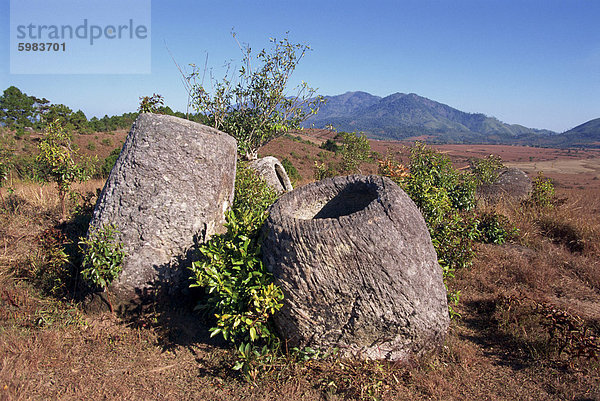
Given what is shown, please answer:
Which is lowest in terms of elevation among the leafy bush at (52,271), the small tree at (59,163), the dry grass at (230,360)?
the dry grass at (230,360)

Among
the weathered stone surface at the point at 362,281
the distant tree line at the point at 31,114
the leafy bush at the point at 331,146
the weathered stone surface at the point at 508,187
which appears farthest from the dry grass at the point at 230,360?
the leafy bush at the point at 331,146

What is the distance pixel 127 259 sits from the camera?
4.64m

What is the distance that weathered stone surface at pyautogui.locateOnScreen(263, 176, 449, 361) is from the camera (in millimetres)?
3600

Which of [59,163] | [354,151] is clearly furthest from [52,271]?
[354,151]

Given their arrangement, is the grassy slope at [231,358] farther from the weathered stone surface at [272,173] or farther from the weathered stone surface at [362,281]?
the weathered stone surface at [272,173]

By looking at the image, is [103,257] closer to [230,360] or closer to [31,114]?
[230,360]

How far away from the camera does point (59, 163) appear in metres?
6.36

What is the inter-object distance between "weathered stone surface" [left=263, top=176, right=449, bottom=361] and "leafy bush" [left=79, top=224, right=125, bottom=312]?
208cm

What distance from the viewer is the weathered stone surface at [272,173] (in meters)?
8.73

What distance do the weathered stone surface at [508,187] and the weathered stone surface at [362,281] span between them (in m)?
8.92

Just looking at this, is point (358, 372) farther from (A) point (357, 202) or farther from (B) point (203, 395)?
(A) point (357, 202)

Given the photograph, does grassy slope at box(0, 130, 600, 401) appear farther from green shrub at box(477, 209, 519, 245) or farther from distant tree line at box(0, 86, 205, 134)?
distant tree line at box(0, 86, 205, 134)

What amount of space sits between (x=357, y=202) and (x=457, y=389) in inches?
102

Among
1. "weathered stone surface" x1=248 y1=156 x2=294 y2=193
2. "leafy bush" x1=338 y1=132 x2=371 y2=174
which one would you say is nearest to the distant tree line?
"leafy bush" x1=338 y1=132 x2=371 y2=174
